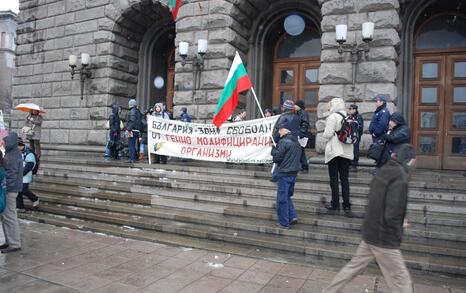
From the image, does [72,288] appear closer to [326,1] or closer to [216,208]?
[216,208]

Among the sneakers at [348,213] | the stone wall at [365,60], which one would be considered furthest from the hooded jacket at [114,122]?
the sneakers at [348,213]

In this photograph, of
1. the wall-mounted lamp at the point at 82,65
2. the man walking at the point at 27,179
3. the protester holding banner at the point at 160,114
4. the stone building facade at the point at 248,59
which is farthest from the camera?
the wall-mounted lamp at the point at 82,65

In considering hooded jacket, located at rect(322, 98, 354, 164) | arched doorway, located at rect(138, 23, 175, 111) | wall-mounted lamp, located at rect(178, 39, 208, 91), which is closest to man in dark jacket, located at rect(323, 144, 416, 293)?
hooded jacket, located at rect(322, 98, 354, 164)

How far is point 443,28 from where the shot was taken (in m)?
11.7

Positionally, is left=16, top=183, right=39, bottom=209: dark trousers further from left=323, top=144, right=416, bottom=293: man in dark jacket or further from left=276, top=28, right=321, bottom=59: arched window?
left=276, top=28, right=321, bottom=59: arched window

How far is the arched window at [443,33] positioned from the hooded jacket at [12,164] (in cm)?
1082

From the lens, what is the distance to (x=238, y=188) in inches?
335

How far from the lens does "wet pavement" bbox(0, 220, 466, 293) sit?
4.96 m

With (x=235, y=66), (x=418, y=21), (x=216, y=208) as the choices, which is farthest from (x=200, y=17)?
(x=216, y=208)

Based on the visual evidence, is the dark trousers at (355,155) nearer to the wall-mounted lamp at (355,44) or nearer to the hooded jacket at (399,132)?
the wall-mounted lamp at (355,44)

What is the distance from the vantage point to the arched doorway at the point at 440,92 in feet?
36.8

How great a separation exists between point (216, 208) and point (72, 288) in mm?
3472

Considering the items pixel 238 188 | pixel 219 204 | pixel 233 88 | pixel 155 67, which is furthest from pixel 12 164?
pixel 155 67

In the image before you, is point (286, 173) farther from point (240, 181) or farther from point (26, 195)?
point (26, 195)
